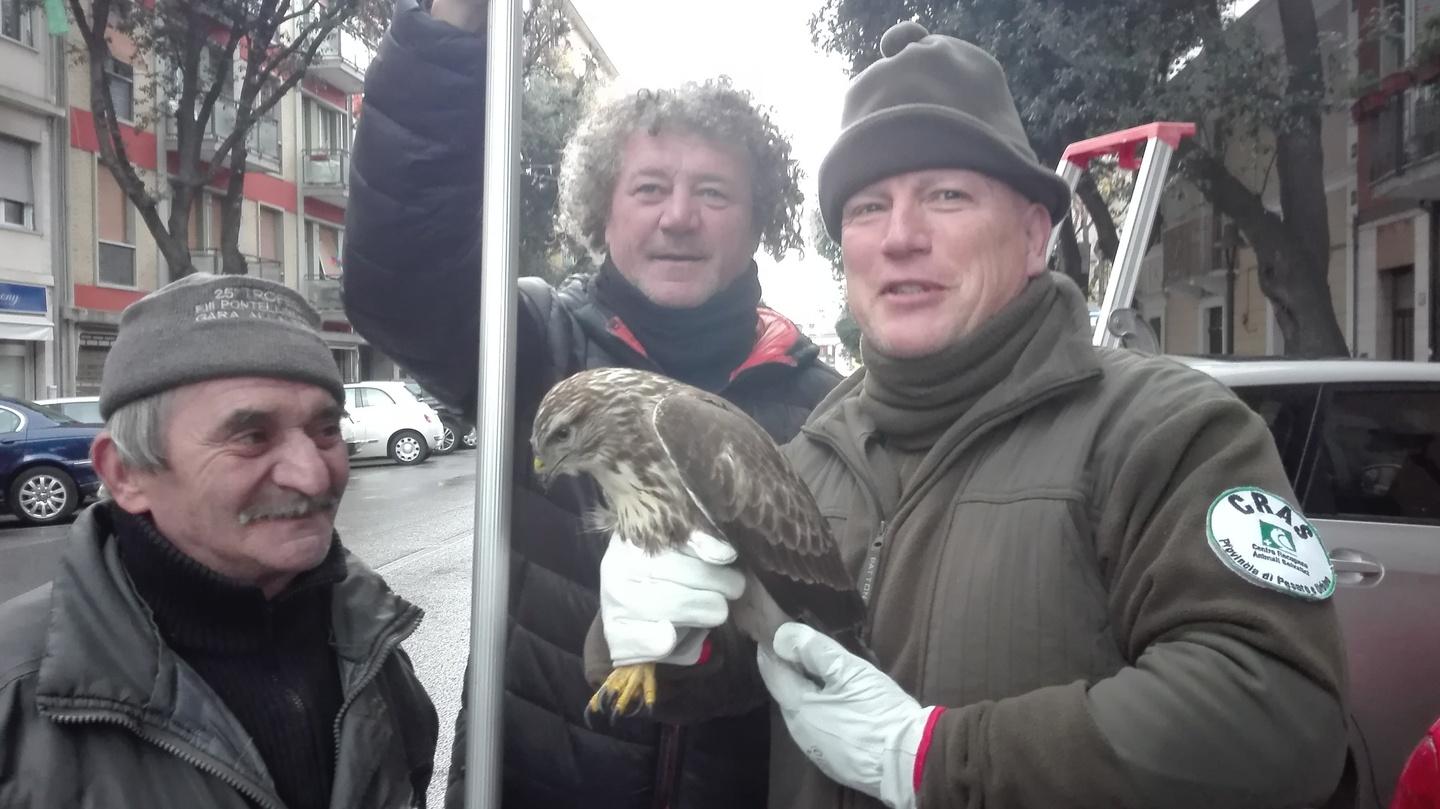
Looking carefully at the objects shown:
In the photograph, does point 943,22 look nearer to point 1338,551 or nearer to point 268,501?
point 1338,551

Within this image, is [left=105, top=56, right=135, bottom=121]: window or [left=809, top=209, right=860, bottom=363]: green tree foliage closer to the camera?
[left=809, top=209, right=860, bottom=363]: green tree foliage

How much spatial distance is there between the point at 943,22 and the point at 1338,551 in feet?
16.8

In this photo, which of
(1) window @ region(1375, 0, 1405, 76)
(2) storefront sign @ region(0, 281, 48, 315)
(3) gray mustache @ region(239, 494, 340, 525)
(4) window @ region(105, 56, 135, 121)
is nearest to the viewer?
(3) gray mustache @ region(239, 494, 340, 525)

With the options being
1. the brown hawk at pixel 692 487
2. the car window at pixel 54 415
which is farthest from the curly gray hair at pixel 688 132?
the car window at pixel 54 415

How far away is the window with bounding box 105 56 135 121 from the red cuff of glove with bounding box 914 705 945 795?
22.5 meters

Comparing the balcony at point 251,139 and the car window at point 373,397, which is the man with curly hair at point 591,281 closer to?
the car window at point 373,397

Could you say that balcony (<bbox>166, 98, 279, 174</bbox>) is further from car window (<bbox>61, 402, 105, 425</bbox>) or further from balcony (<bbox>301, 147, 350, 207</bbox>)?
car window (<bbox>61, 402, 105, 425</bbox>)

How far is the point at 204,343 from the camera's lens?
5.22 feet

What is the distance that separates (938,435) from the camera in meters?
1.44

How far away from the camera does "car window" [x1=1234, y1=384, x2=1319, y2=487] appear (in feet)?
12.8

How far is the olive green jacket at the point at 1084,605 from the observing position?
1099mm

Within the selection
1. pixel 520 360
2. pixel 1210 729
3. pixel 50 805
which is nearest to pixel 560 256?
pixel 520 360

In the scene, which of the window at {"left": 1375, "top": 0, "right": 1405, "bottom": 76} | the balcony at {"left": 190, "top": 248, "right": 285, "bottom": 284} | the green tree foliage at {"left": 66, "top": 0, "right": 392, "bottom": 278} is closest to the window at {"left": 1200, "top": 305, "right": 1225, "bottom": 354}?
the window at {"left": 1375, "top": 0, "right": 1405, "bottom": 76}

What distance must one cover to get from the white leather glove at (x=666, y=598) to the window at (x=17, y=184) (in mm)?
22206
